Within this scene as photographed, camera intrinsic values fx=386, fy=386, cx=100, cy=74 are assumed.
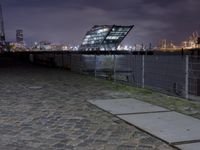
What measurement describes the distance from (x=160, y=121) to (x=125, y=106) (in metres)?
2.04

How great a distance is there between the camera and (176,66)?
15172 mm

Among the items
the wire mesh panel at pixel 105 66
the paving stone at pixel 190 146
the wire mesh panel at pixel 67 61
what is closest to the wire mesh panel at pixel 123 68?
the wire mesh panel at pixel 105 66

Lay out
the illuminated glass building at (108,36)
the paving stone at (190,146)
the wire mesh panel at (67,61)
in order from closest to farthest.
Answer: the paving stone at (190,146) < the wire mesh panel at (67,61) < the illuminated glass building at (108,36)

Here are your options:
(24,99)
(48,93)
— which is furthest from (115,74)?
(24,99)

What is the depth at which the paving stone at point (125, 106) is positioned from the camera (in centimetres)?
869

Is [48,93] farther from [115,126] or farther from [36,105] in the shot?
[115,126]

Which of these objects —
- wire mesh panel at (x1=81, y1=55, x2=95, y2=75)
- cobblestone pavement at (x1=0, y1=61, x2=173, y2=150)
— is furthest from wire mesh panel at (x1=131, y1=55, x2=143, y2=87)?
wire mesh panel at (x1=81, y1=55, x2=95, y2=75)

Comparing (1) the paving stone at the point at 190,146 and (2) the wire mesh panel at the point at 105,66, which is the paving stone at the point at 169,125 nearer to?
(1) the paving stone at the point at 190,146

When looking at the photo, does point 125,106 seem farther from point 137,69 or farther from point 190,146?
point 137,69

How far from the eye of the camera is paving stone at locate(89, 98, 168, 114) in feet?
28.5

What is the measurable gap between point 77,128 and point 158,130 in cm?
143

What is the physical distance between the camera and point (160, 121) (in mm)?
7375

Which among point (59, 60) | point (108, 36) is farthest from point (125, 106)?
point (108, 36)

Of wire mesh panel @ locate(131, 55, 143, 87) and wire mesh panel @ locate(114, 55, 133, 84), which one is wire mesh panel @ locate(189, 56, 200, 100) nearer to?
wire mesh panel @ locate(131, 55, 143, 87)
